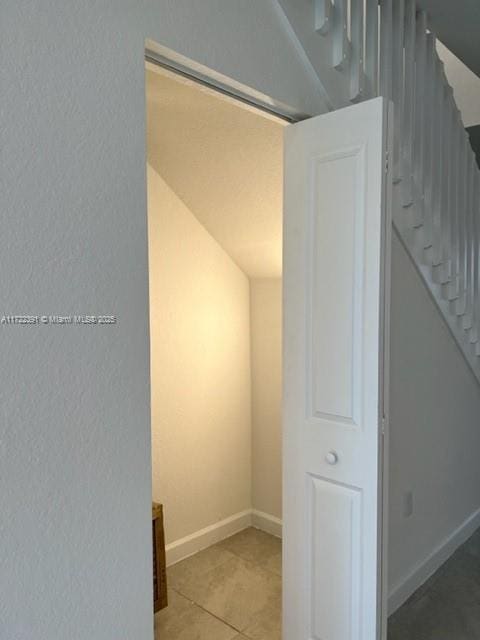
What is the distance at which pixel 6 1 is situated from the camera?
3.22 ft

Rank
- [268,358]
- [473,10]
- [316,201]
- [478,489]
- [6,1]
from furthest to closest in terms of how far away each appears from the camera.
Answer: [478,489]
[268,358]
[473,10]
[316,201]
[6,1]

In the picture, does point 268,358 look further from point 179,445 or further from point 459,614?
point 459,614

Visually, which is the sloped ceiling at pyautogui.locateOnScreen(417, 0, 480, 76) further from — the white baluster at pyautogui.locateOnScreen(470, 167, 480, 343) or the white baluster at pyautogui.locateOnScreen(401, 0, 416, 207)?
the white baluster at pyautogui.locateOnScreen(470, 167, 480, 343)

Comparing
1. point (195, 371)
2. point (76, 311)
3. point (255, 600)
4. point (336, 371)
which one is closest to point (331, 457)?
point (336, 371)

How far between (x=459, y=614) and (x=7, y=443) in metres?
2.19

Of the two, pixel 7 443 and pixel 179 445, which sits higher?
pixel 7 443

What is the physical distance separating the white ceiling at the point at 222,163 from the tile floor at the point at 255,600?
159cm

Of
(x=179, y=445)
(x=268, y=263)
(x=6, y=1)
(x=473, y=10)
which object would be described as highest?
(x=473, y=10)

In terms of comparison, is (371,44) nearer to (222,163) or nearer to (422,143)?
(422,143)

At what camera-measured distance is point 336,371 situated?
1617 mm

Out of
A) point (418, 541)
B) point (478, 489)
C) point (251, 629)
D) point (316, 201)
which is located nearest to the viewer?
point (316, 201)

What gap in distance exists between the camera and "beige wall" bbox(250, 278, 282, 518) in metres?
2.90

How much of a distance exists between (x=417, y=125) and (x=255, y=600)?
2.36 m

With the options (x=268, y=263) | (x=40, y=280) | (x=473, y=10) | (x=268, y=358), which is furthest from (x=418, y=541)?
(x=473, y=10)
